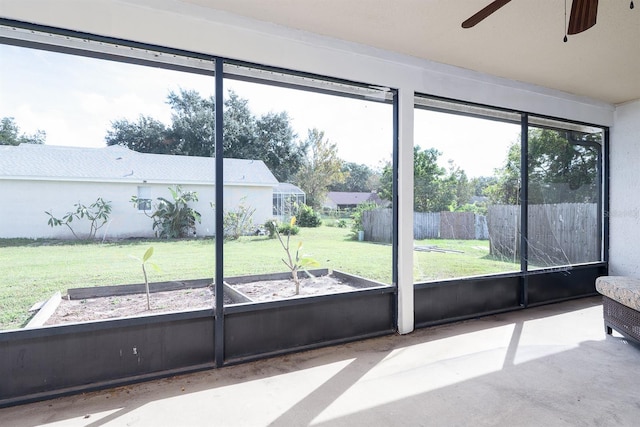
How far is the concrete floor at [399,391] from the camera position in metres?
2.16

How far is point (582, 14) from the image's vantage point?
196 centimetres

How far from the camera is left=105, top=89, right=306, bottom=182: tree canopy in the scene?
270 cm

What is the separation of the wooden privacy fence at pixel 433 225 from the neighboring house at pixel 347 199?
0.38ft

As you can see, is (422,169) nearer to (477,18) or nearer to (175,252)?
(477,18)

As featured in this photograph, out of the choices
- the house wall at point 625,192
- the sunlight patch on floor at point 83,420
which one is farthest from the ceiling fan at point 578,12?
the house wall at point 625,192

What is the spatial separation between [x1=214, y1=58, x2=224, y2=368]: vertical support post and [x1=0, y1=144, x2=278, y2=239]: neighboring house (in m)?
0.06

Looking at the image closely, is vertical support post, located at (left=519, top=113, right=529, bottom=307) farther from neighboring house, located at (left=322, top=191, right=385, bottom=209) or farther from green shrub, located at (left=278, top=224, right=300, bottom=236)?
green shrub, located at (left=278, top=224, right=300, bottom=236)

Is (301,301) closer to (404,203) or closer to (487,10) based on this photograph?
(404,203)

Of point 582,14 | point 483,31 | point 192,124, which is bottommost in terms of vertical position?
point 192,124

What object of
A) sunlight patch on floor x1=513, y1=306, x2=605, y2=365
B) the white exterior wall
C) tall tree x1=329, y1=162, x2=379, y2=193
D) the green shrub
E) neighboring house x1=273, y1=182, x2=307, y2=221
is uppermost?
the white exterior wall

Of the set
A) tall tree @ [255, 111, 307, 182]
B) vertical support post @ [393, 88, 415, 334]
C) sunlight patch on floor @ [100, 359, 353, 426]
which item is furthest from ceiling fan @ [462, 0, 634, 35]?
sunlight patch on floor @ [100, 359, 353, 426]

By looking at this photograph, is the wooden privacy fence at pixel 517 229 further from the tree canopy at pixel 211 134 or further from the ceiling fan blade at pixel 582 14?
the ceiling fan blade at pixel 582 14

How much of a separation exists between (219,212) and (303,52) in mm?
1542

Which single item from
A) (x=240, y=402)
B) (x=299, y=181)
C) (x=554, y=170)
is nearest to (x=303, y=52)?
(x=299, y=181)
